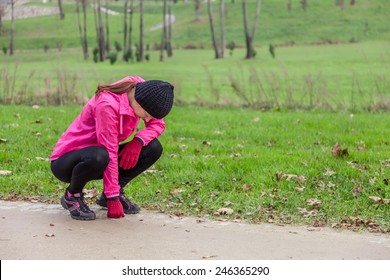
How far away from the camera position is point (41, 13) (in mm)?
80625

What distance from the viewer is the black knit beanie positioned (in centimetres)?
558

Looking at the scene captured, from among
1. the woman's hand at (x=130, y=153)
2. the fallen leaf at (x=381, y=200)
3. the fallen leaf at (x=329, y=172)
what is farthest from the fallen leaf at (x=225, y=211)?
the fallen leaf at (x=329, y=172)

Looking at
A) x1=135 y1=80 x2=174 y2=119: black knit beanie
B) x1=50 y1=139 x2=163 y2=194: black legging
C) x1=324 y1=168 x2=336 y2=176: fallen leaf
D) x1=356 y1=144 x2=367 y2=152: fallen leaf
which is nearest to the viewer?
x1=135 y1=80 x2=174 y2=119: black knit beanie

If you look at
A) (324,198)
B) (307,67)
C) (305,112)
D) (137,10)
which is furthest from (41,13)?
(324,198)

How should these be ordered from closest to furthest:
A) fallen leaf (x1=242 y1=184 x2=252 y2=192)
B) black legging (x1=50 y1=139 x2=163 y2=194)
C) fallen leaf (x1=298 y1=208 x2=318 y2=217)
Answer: black legging (x1=50 y1=139 x2=163 y2=194) < fallen leaf (x1=298 y1=208 x2=318 y2=217) < fallen leaf (x1=242 y1=184 x2=252 y2=192)

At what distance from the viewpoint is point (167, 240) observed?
5.44 metres

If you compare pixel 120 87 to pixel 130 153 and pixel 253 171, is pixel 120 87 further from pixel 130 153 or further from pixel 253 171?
pixel 253 171

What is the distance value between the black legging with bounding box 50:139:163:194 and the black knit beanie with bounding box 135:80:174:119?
20.4 inches

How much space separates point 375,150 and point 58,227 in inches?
197

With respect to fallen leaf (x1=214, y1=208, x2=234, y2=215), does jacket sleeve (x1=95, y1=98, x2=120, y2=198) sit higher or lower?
higher

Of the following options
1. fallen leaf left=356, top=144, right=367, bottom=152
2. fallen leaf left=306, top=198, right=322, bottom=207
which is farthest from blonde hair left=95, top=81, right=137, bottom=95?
fallen leaf left=356, top=144, right=367, bottom=152

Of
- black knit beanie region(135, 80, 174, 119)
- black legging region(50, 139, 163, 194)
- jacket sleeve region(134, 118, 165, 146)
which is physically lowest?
black legging region(50, 139, 163, 194)

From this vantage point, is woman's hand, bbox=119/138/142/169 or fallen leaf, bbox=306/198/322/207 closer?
woman's hand, bbox=119/138/142/169

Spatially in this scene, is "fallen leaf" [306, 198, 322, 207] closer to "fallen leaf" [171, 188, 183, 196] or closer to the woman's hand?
"fallen leaf" [171, 188, 183, 196]
